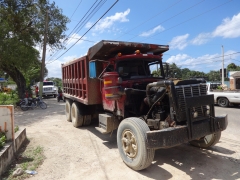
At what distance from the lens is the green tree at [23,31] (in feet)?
42.0

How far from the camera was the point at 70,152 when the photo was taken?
521cm

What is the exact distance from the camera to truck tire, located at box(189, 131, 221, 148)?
4.66 meters

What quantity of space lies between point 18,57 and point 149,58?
1044 centimetres

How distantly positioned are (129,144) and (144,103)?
1.08m

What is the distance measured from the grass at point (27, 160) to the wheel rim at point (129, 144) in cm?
192

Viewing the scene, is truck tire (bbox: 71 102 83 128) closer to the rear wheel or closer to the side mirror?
the side mirror

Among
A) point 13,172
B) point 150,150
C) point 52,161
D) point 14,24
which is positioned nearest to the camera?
point 150,150

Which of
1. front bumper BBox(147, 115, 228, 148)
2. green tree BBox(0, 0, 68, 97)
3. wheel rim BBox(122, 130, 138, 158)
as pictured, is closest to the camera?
front bumper BBox(147, 115, 228, 148)

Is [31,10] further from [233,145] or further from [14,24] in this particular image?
[233,145]

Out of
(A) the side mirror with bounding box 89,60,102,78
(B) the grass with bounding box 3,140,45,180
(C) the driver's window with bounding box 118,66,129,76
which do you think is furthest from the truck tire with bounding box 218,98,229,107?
(B) the grass with bounding box 3,140,45,180

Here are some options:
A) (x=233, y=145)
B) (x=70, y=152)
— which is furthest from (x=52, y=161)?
(x=233, y=145)

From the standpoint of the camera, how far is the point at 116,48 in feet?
18.0

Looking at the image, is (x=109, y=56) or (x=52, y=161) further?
(x=109, y=56)

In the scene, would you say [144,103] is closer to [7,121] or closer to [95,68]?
[95,68]
